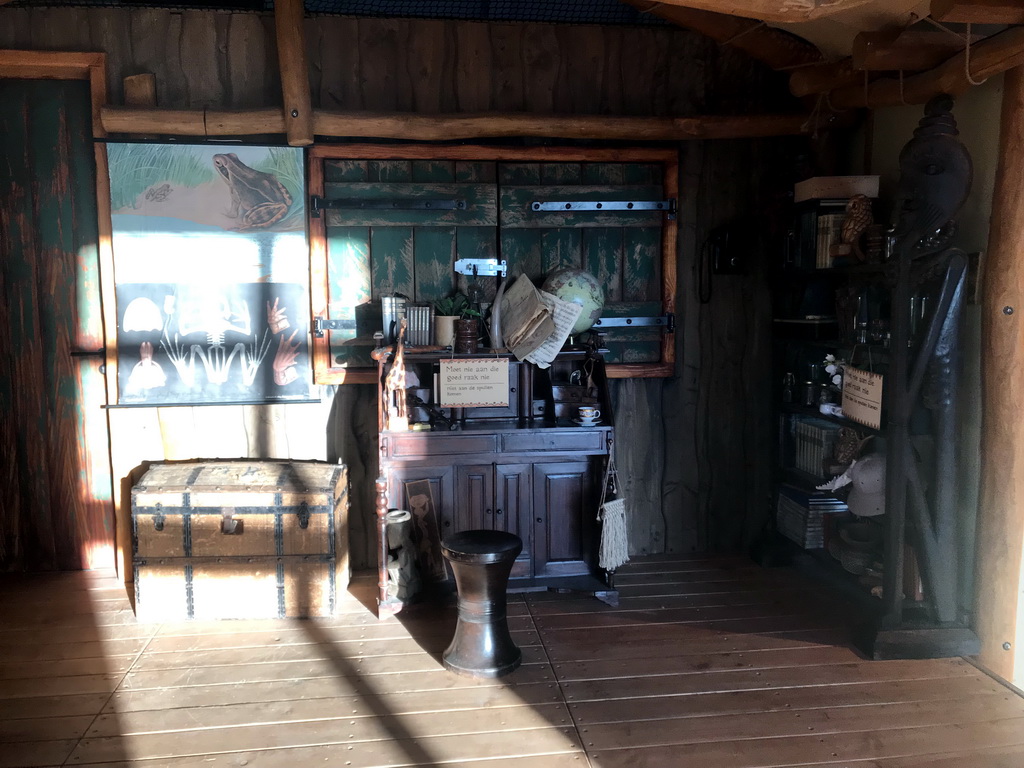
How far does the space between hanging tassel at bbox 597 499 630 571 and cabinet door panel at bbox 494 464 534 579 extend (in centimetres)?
40

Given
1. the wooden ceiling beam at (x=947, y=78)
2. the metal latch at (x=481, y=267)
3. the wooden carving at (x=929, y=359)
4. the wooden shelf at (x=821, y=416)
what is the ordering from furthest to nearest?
1. the metal latch at (x=481, y=267)
2. the wooden shelf at (x=821, y=416)
3. the wooden carving at (x=929, y=359)
4. the wooden ceiling beam at (x=947, y=78)

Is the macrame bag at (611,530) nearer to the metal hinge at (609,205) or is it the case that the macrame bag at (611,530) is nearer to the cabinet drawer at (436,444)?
the cabinet drawer at (436,444)

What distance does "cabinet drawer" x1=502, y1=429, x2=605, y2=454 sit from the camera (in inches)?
173

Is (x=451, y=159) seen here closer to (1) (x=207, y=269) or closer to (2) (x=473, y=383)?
(2) (x=473, y=383)

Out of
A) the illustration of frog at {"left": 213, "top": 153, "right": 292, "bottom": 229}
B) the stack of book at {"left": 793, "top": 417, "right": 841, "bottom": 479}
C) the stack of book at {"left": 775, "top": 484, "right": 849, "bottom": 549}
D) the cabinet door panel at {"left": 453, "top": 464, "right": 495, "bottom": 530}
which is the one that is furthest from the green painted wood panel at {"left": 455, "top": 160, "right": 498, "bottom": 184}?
the stack of book at {"left": 775, "top": 484, "right": 849, "bottom": 549}

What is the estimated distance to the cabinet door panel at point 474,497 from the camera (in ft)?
14.5

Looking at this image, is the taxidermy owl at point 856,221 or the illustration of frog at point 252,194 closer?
the taxidermy owl at point 856,221

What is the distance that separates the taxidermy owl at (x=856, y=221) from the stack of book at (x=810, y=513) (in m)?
1.28

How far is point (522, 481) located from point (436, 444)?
1.62 feet

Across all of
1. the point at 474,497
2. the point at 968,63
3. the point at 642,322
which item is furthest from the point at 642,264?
the point at 968,63

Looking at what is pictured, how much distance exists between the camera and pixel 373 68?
15.0 feet


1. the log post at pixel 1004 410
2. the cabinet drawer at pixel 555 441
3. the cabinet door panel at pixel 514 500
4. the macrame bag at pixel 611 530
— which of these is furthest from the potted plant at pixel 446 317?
the log post at pixel 1004 410

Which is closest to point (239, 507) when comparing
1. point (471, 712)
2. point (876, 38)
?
point (471, 712)

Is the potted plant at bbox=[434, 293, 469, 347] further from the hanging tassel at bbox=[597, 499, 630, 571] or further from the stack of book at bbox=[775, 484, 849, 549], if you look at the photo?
the stack of book at bbox=[775, 484, 849, 549]
